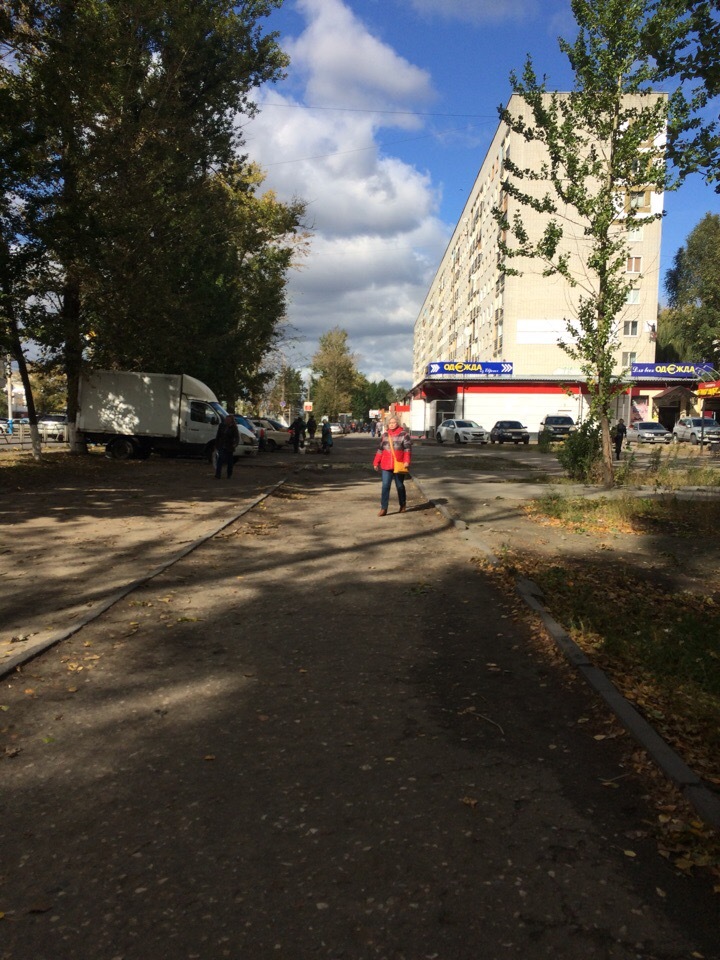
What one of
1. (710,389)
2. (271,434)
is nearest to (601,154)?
(271,434)

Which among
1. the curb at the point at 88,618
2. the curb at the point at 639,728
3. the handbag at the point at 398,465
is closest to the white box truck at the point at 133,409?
the handbag at the point at 398,465

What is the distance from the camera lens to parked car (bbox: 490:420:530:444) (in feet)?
156

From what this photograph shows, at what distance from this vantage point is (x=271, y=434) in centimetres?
3925

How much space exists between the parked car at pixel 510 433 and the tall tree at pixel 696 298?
1298cm

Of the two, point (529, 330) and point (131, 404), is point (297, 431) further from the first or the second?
point (529, 330)

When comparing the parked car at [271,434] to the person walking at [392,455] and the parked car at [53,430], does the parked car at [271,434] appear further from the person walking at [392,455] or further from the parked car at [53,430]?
the person walking at [392,455]

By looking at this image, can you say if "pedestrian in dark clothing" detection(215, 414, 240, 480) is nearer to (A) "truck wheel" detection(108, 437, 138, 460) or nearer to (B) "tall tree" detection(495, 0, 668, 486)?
(A) "truck wheel" detection(108, 437, 138, 460)

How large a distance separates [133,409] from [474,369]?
119 ft

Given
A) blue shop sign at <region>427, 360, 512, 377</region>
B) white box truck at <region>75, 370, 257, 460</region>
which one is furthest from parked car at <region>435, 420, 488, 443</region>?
white box truck at <region>75, 370, 257, 460</region>

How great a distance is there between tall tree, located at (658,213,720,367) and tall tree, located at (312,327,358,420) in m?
38.6

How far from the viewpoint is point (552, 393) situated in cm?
5806

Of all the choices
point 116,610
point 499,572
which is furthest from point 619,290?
point 116,610

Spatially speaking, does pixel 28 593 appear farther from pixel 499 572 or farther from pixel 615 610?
pixel 615 610

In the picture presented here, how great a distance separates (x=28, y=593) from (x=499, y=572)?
4.73 metres
